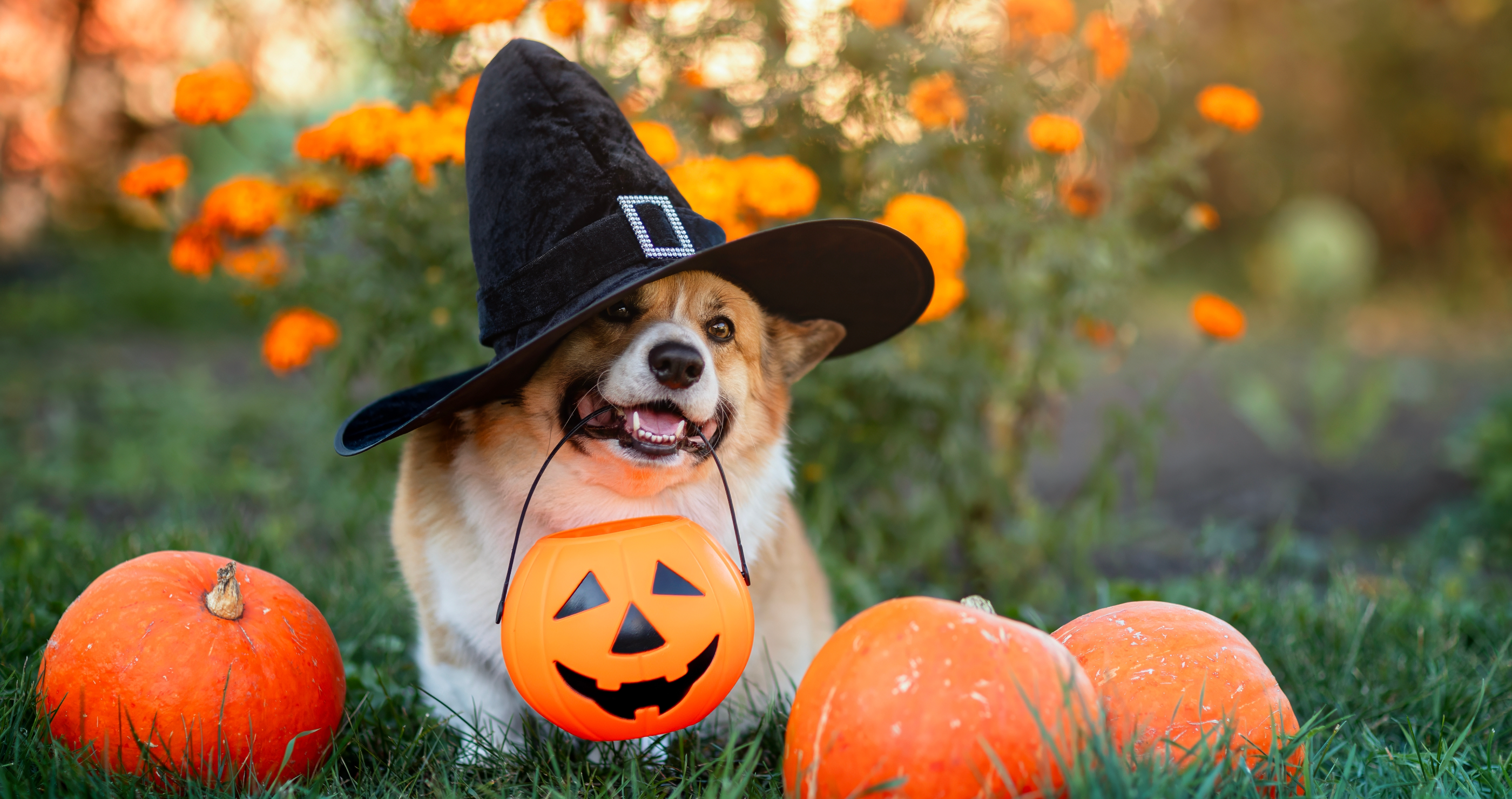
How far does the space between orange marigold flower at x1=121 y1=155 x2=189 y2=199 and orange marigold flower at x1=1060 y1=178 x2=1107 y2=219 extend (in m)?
2.86

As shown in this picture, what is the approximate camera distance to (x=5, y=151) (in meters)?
7.87

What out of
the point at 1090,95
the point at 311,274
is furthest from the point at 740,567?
the point at 1090,95

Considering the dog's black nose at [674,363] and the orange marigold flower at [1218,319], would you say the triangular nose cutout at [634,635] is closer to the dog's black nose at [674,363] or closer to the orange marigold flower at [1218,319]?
the dog's black nose at [674,363]

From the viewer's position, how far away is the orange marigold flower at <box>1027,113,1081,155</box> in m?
2.89

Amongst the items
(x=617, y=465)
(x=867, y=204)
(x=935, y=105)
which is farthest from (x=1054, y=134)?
(x=617, y=465)

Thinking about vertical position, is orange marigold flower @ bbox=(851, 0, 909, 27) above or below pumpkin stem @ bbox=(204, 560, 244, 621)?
above

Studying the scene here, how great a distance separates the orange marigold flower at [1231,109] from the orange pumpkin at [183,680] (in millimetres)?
2962

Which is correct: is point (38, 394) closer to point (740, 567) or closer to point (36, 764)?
point (36, 764)

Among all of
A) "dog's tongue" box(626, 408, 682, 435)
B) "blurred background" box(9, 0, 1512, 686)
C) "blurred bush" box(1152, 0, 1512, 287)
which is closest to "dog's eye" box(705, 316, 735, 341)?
"dog's tongue" box(626, 408, 682, 435)

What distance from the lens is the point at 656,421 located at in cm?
184

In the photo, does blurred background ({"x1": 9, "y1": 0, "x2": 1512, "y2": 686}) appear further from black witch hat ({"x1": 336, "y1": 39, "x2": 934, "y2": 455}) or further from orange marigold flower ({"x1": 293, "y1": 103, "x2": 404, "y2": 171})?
black witch hat ({"x1": 336, "y1": 39, "x2": 934, "y2": 455})

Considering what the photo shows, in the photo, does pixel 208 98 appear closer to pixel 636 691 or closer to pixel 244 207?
pixel 244 207

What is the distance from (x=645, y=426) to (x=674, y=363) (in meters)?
0.16

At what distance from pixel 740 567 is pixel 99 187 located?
31.5ft
